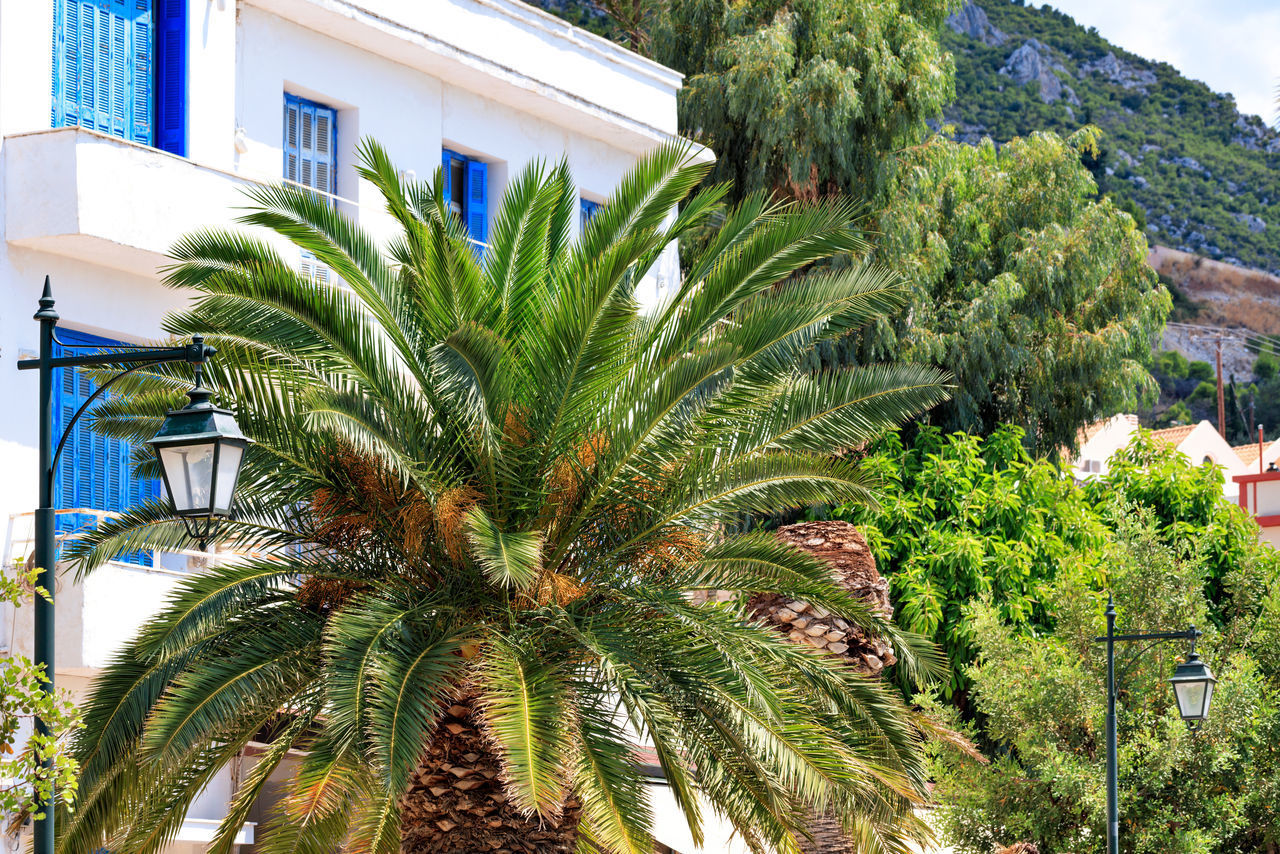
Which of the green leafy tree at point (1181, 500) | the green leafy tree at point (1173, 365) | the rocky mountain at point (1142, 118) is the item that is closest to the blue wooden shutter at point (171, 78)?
the green leafy tree at point (1181, 500)

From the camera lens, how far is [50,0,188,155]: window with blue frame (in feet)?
48.4

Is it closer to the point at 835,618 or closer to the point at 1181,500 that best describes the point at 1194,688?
the point at 835,618

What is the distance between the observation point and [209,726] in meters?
10.5

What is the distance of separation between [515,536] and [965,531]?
1510 cm

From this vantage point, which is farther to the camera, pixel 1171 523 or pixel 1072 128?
pixel 1072 128

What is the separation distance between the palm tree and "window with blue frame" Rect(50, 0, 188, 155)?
3.74 meters

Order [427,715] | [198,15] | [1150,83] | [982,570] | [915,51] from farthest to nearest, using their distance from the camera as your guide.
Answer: [1150,83] → [915,51] → [982,570] → [198,15] → [427,715]

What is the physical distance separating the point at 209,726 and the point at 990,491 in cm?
1703

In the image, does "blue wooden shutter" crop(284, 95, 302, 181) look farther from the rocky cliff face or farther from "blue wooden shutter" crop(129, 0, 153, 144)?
the rocky cliff face

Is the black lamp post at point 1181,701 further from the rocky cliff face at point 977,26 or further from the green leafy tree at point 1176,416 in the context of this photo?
the rocky cliff face at point 977,26

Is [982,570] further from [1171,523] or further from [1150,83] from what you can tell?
[1150,83]

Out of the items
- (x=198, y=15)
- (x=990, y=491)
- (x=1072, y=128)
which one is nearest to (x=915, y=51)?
(x=990, y=491)

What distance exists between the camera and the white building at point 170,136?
1397 centimetres

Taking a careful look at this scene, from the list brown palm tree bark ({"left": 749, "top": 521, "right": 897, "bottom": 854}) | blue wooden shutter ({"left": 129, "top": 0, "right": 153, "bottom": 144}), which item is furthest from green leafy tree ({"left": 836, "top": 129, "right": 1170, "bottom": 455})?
blue wooden shutter ({"left": 129, "top": 0, "right": 153, "bottom": 144})
